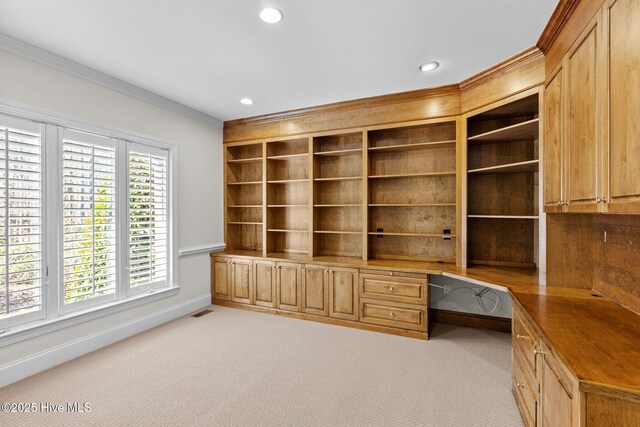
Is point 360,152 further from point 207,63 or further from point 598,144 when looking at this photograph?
point 598,144

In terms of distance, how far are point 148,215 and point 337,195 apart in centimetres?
236

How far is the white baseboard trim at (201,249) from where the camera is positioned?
156 inches

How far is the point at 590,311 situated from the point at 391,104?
2687mm

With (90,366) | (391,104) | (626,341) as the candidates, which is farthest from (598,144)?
(90,366)

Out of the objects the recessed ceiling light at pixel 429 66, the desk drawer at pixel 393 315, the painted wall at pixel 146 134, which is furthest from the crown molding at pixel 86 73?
the desk drawer at pixel 393 315

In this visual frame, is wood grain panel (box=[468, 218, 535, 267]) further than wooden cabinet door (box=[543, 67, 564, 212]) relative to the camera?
Yes

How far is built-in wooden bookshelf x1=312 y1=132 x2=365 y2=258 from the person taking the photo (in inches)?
161

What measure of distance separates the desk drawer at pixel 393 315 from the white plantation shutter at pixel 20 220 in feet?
10.1

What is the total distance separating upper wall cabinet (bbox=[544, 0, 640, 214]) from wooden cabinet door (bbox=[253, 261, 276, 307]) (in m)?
3.08

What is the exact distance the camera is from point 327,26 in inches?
86.0

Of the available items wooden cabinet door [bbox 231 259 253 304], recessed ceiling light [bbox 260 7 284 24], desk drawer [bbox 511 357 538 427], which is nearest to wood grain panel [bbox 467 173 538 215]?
desk drawer [bbox 511 357 538 427]

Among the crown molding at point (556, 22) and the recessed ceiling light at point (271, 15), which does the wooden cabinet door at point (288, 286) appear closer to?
the recessed ceiling light at point (271, 15)

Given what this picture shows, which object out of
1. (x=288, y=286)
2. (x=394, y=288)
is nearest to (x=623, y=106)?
(x=394, y=288)

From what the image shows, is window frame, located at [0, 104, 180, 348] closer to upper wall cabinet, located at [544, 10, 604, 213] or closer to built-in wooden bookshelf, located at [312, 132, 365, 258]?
built-in wooden bookshelf, located at [312, 132, 365, 258]
